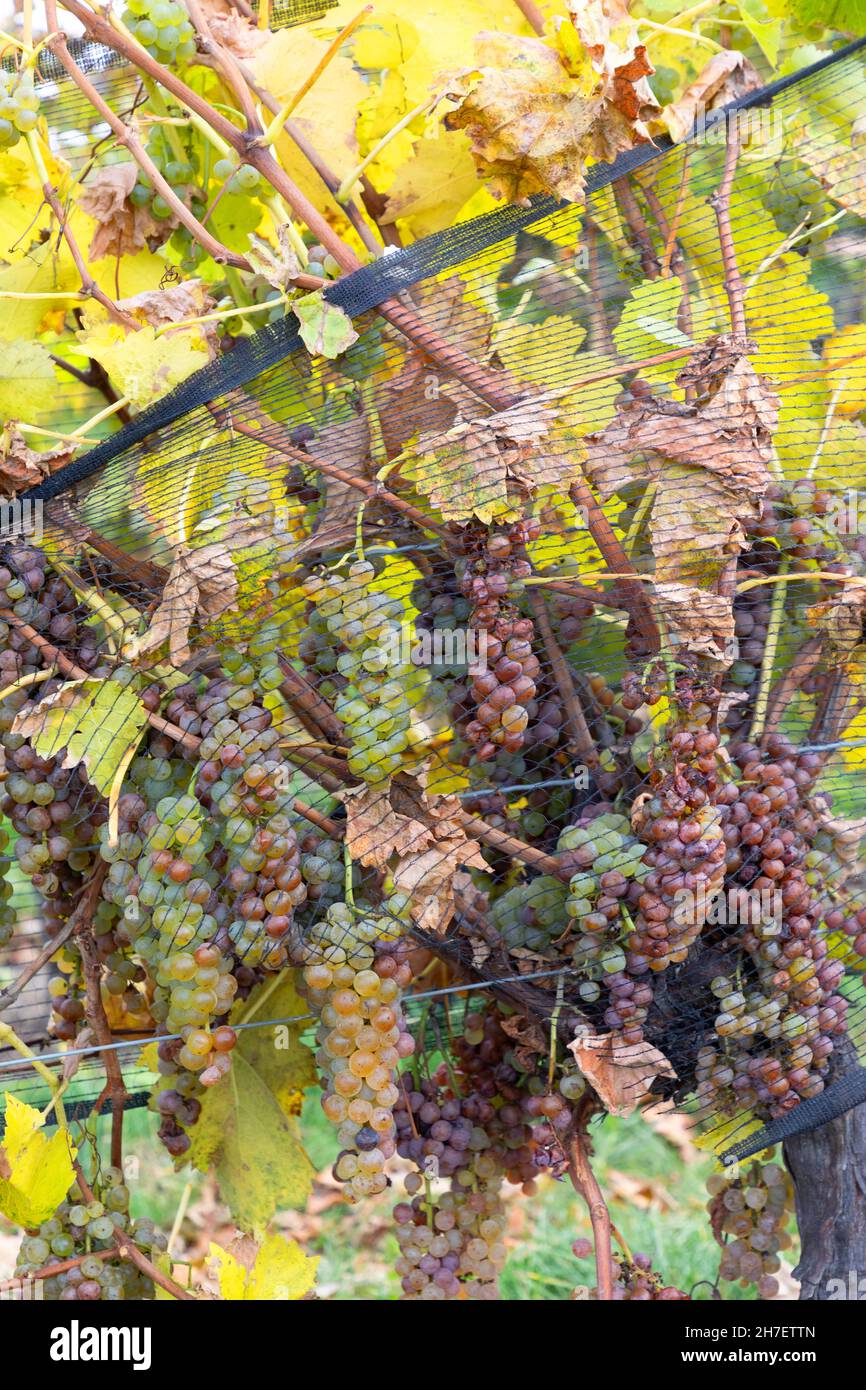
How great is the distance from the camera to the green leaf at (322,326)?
2.79 feet

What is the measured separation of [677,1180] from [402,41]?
2.38 m

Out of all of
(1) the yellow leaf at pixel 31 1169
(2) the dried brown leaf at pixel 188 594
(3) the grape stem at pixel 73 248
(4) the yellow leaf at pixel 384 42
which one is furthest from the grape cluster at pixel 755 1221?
(4) the yellow leaf at pixel 384 42

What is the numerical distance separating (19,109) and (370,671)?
0.52 m

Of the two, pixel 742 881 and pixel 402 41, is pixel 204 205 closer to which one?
pixel 402 41

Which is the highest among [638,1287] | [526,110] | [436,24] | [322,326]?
[436,24]

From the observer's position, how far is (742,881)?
0.96 m

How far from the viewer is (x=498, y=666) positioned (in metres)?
0.88

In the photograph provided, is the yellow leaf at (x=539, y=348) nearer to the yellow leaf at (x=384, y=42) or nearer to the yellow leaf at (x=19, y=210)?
the yellow leaf at (x=384, y=42)

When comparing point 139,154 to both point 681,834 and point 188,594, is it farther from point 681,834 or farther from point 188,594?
point 681,834

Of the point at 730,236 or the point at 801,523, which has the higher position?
the point at 730,236

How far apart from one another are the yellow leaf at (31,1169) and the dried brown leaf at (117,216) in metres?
0.74

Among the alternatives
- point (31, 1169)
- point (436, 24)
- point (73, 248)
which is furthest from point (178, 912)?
point (436, 24)
